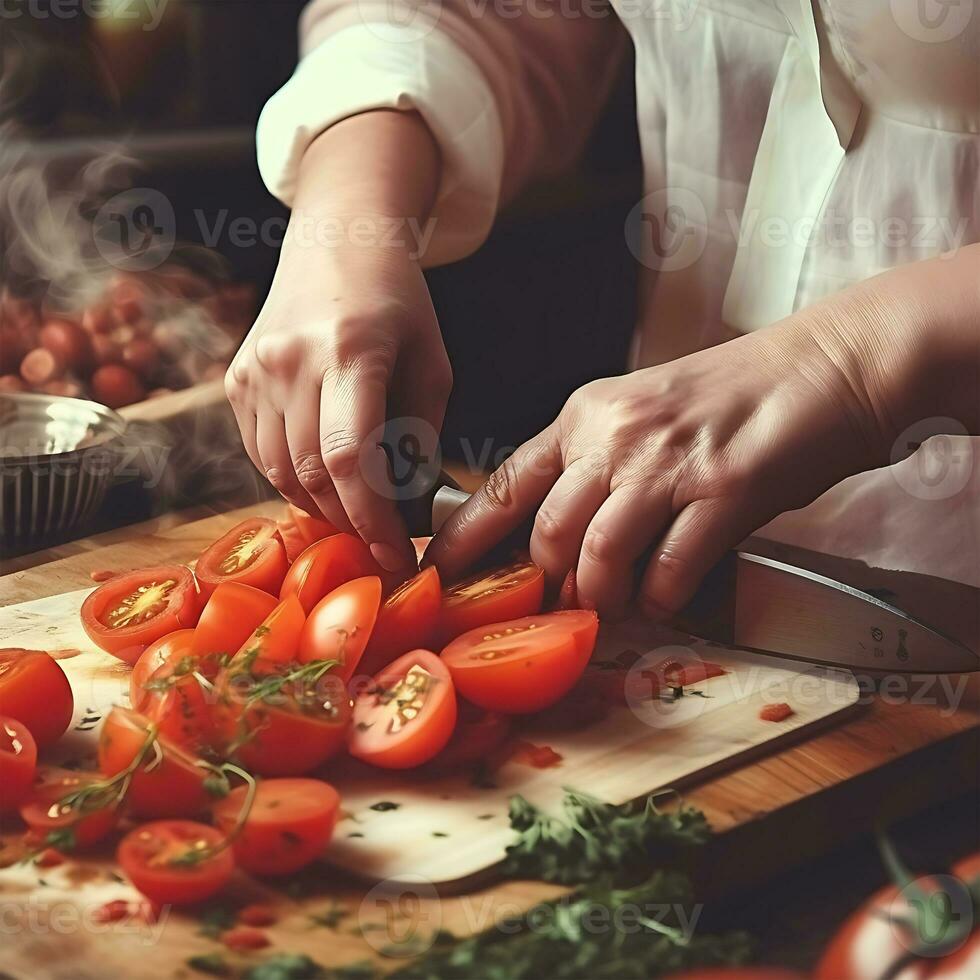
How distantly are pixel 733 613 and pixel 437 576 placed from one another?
0.70 feet

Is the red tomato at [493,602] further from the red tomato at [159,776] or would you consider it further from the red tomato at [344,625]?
the red tomato at [159,776]

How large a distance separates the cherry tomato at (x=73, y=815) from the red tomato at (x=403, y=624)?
209 millimetres

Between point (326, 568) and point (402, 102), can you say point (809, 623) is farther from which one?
point (402, 102)

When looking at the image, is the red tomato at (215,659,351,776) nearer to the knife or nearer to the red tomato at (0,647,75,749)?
the red tomato at (0,647,75,749)

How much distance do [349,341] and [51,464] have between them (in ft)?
1.26

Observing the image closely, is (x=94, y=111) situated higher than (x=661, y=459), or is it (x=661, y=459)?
(x=94, y=111)

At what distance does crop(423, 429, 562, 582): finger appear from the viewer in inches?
34.9

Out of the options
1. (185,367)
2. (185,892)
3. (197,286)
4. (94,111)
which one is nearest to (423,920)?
(185,892)

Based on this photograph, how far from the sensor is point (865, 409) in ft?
2.81

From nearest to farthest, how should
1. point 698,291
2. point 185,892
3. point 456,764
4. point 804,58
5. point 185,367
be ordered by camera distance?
1. point 185,892
2. point 456,764
3. point 804,58
4. point 698,291
5. point 185,367

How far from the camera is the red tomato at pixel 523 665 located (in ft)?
2.57

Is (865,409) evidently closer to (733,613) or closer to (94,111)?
(733,613)

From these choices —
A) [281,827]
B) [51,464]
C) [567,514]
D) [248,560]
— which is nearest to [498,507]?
[567,514]

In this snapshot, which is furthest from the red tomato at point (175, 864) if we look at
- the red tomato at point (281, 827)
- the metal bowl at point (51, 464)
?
the metal bowl at point (51, 464)
